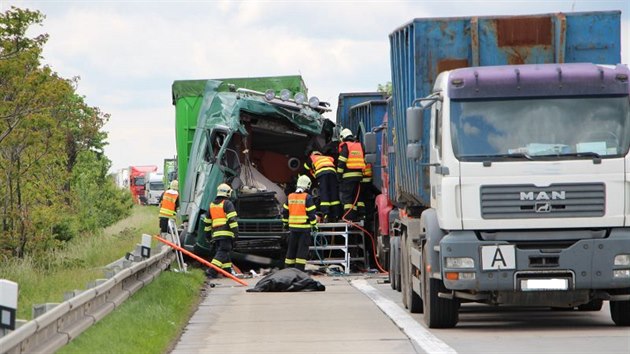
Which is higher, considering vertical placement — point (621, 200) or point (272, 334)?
point (621, 200)

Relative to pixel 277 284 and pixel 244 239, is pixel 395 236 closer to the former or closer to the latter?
pixel 277 284

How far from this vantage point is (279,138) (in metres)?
28.9

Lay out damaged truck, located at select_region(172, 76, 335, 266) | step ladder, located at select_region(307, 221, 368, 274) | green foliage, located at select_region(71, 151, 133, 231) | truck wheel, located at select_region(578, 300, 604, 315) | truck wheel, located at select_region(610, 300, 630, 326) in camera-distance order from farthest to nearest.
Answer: green foliage, located at select_region(71, 151, 133, 231)
damaged truck, located at select_region(172, 76, 335, 266)
step ladder, located at select_region(307, 221, 368, 274)
truck wheel, located at select_region(578, 300, 604, 315)
truck wheel, located at select_region(610, 300, 630, 326)

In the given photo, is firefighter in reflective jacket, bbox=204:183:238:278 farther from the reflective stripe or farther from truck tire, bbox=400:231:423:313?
truck tire, bbox=400:231:423:313

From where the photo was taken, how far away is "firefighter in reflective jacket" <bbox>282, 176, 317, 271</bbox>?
82.4ft

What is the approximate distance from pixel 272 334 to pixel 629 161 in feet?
14.1

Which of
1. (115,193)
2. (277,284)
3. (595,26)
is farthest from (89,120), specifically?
(595,26)

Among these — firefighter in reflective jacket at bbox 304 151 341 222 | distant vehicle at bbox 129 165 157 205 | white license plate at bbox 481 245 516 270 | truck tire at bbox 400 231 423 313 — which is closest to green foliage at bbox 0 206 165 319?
firefighter in reflective jacket at bbox 304 151 341 222

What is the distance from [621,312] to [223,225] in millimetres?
11303

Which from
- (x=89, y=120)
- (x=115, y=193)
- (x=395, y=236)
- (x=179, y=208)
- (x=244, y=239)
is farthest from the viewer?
(x=115, y=193)

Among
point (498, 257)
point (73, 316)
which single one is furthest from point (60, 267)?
point (498, 257)

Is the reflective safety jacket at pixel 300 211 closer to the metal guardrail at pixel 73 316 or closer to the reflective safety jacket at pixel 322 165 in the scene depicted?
the reflective safety jacket at pixel 322 165

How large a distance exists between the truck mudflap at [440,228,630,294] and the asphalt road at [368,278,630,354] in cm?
52

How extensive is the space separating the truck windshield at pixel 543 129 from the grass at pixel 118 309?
3916 mm
